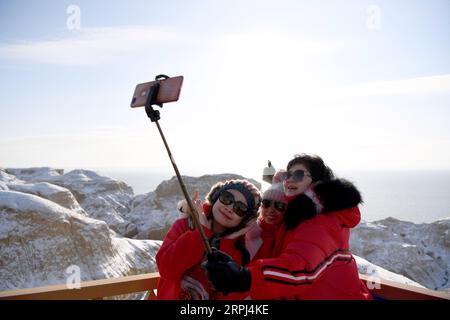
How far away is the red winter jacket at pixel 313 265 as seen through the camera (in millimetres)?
2084

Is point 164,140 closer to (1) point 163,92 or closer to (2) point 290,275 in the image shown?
(1) point 163,92

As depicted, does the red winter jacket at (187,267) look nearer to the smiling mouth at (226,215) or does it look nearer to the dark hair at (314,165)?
the smiling mouth at (226,215)

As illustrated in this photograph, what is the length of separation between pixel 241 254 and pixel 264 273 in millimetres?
493

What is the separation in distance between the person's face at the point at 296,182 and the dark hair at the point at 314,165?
1.4 inches

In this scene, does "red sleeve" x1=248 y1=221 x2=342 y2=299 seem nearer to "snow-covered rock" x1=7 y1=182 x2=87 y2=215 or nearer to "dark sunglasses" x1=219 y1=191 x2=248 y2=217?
"dark sunglasses" x1=219 y1=191 x2=248 y2=217

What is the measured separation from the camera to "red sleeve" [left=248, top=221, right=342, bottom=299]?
2.07m

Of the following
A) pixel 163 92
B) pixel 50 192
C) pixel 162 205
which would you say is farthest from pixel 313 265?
pixel 162 205

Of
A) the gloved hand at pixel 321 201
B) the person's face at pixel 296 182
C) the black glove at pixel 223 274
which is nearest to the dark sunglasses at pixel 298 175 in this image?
the person's face at pixel 296 182

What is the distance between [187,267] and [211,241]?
245mm

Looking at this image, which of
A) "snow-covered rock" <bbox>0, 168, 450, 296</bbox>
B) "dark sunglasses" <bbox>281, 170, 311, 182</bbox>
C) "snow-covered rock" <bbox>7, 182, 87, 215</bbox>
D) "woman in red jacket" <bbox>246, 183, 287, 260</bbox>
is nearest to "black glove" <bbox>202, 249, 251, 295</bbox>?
"woman in red jacket" <bbox>246, 183, 287, 260</bbox>

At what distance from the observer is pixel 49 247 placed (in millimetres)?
8680
